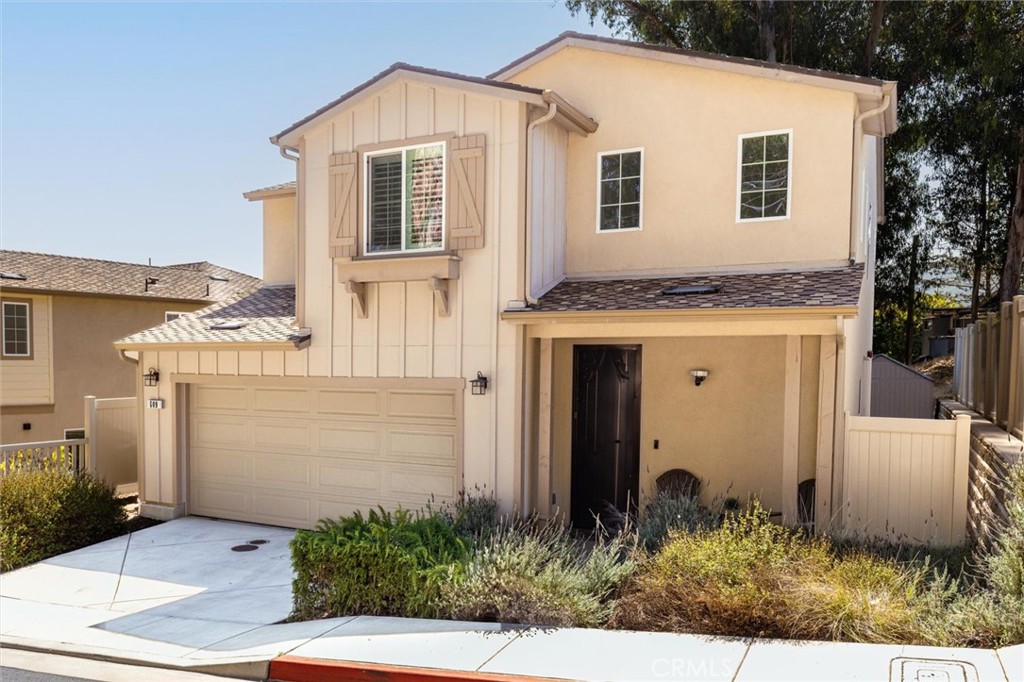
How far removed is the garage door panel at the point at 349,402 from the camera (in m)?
11.0

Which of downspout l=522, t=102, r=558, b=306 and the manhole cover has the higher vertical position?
downspout l=522, t=102, r=558, b=306

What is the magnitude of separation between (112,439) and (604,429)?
8.45 meters

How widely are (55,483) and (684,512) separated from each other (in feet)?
29.0

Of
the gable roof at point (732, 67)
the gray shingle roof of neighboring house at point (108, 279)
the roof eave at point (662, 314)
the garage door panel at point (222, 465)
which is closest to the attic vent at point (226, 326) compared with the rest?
the garage door panel at point (222, 465)

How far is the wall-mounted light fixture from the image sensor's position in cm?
982

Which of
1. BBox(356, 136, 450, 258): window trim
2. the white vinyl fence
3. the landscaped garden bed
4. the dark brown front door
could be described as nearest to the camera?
the landscaped garden bed

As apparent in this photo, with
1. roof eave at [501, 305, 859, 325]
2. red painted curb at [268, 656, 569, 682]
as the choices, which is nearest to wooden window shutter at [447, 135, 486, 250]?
roof eave at [501, 305, 859, 325]

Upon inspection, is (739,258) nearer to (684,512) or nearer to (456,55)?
(684,512)

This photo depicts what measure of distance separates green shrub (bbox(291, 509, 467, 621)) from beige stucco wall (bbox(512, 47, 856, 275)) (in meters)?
4.97

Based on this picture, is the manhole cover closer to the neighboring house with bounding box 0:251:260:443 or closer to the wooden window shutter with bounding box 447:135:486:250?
the wooden window shutter with bounding box 447:135:486:250

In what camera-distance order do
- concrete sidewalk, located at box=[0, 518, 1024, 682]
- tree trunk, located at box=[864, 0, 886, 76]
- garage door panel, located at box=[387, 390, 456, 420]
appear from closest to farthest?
1. concrete sidewalk, located at box=[0, 518, 1024, 682]
2. garage door panel, located at box=[387, 390, 456, 420]
3. tree trunk, located at box=[864, 0, 886, 76]

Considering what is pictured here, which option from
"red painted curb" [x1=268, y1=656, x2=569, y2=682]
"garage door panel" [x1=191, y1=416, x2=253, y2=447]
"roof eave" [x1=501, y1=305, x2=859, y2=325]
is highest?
"roof eave" [x1=501, y1=305, x2=859, y2=325]

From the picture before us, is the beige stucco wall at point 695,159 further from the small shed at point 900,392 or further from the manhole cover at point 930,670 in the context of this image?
the small shed at point 900,392

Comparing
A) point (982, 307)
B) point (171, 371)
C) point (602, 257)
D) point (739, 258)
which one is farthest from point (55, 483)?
point (982, 307)
